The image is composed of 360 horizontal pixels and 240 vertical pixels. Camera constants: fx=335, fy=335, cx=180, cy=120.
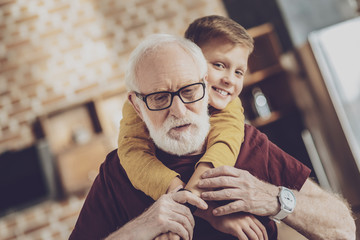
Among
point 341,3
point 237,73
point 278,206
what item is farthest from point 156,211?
point 341,3

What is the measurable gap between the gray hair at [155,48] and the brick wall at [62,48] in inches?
110

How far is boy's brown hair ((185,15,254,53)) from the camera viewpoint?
100 cm

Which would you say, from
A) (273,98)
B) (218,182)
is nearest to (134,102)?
(218,182)

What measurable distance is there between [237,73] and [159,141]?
1.09ft

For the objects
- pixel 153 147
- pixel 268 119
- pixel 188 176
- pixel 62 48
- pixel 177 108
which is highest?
pixel 62 48

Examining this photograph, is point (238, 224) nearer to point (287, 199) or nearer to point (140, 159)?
point (287, 199)

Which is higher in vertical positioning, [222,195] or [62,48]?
[62,48]

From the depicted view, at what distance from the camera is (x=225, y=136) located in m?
0.96

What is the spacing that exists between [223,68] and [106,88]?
2.86m

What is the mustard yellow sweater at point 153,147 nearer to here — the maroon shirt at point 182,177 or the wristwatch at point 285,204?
the maroon shirt at point 182,177

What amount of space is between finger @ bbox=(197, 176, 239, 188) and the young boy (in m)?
0.04

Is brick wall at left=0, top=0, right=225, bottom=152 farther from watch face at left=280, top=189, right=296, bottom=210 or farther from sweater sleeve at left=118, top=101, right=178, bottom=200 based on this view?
watch face at left=280, top=189, right=296, bottom=210

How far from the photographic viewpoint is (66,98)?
3797mm

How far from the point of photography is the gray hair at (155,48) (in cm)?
96
